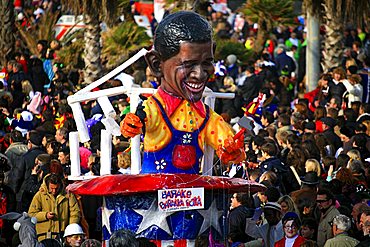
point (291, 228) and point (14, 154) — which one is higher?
point (14, 154)

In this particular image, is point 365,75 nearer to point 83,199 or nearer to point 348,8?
point 348,8

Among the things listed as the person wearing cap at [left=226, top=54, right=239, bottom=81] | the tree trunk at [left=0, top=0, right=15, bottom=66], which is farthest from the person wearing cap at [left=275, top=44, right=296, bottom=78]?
the tree trunk at [left=0, top=0, right=15, bottom=66]

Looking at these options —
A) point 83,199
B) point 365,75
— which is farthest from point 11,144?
point 365,75

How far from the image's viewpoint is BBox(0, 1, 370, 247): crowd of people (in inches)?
508

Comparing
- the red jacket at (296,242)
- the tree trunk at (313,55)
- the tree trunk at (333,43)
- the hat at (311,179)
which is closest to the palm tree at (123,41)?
the tree trunk at (313,55)

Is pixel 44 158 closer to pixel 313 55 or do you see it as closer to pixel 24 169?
pixel 24 169

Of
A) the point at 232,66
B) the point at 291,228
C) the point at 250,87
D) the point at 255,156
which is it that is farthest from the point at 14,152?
the point at 232,66

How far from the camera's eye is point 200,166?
10461mm

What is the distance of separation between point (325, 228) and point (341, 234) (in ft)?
3.00

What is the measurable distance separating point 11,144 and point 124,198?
25.5ft

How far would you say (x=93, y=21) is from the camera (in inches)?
948

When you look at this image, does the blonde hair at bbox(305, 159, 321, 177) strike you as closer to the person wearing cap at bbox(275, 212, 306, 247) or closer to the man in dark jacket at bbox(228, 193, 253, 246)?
the man in dark jacket at bbox(228, 193, 253, 246)

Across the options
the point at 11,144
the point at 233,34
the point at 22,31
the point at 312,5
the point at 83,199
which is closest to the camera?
the point at 83,199

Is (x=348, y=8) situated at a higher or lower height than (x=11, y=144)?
higher
